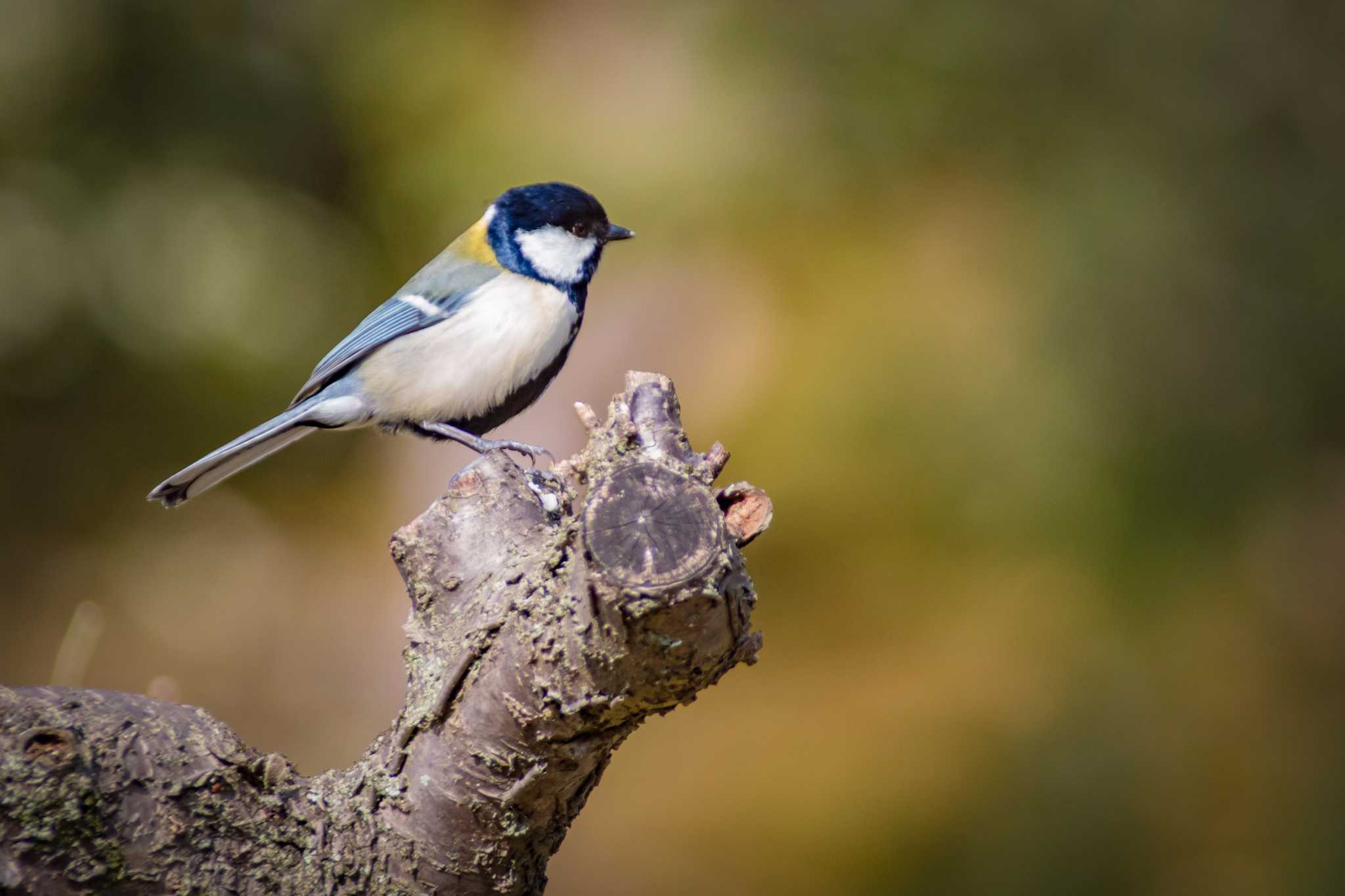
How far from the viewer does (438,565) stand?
1509 mm

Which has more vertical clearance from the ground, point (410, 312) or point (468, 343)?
point (410, 312)

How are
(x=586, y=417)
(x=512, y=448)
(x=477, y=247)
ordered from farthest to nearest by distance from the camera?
(x=477, y=247) → (x=512, y=448) → (x=586, y=417)

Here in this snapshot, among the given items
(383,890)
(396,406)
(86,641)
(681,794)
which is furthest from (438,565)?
(681,794)

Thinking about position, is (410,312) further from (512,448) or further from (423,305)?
(512,448)

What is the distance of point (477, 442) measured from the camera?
7.68ft

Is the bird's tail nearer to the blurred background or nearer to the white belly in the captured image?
the white belly

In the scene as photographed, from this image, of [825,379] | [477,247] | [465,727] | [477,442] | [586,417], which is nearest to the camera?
[465,727]

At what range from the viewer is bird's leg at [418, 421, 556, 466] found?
2.14 m

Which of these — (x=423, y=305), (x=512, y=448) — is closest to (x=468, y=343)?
(x=423, y=305)

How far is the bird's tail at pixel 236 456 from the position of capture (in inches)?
87.7

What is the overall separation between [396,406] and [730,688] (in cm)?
176

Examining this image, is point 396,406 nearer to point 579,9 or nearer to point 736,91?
point 736,91

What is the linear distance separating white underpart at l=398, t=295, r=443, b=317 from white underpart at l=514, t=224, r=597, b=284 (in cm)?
25

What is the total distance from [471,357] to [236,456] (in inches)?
21.6
